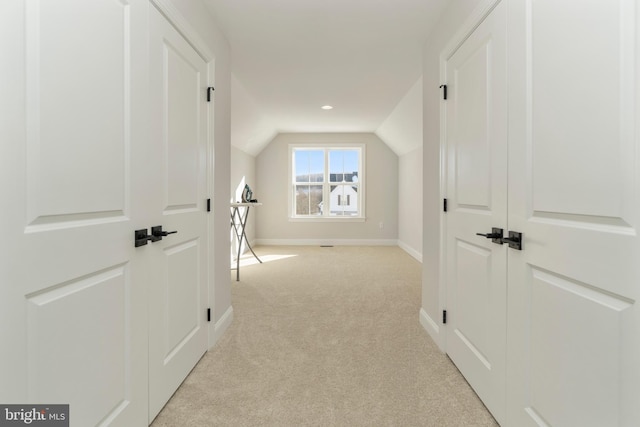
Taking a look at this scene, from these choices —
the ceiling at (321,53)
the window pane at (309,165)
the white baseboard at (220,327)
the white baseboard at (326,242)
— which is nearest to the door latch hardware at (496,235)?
the ceiling at (321,53)

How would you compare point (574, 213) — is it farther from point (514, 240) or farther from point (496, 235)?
point (496, 235)

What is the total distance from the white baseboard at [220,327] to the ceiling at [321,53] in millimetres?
2244

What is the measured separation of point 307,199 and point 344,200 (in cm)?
83

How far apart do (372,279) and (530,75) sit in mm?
3345

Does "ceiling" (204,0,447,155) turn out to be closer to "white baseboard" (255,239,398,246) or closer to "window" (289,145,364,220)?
"window" (289,145,364,220)

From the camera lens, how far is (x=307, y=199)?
756 centimetres

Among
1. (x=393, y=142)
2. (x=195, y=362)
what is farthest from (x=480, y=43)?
(x=393, y=142)

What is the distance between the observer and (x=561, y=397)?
1.14 meters

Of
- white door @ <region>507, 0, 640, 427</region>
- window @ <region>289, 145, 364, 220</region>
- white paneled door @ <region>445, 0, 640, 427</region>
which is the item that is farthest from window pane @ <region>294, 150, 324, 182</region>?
white door @ <region>507, 0, 640, 427</region>

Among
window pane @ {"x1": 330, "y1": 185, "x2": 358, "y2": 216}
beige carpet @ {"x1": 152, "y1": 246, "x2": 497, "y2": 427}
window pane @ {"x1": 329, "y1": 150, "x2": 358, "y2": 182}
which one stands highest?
window pane @ {"x1": 329, "y1": 150, "x2": 358, "y2": 182}

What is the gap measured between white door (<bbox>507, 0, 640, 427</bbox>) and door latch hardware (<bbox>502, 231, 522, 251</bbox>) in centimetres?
3

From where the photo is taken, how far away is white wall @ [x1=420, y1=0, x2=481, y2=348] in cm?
237

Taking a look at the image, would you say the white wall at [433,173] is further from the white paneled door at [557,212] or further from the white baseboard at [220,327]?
the white baseboard at [220,327]

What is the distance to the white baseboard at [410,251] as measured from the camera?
571 centimetres
